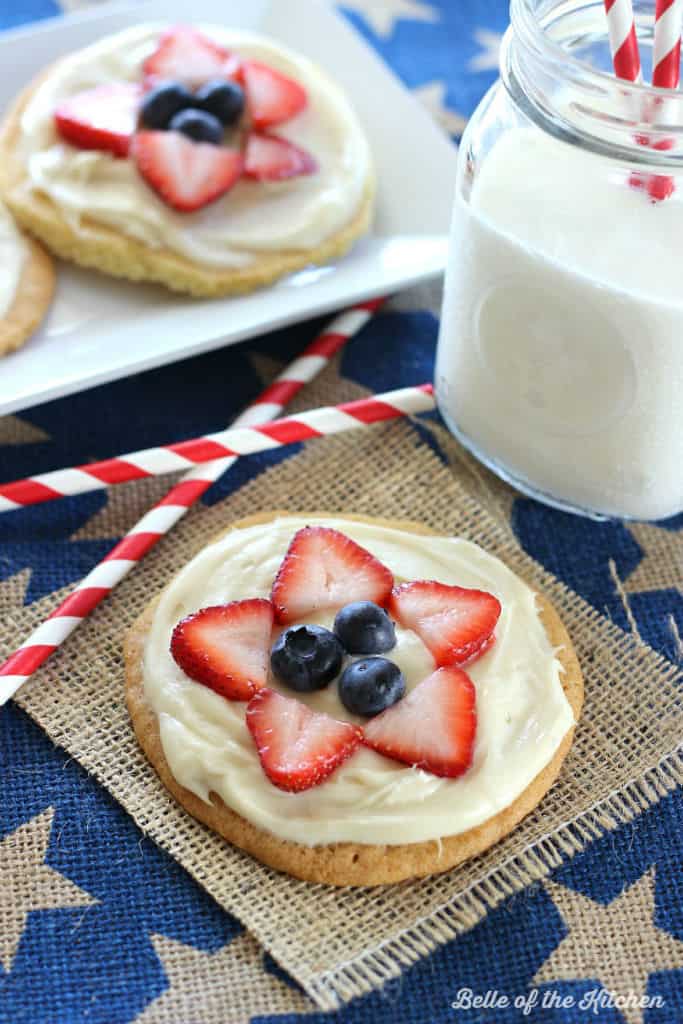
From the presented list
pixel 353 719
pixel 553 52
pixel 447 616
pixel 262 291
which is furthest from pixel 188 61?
pixel 353 719

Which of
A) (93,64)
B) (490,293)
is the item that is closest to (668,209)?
(490,293)

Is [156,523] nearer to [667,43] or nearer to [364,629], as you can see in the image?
[364,629]

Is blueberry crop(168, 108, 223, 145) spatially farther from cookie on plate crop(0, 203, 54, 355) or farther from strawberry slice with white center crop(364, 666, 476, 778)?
strawberry slice with white center crop(364, 666, 476, 778)

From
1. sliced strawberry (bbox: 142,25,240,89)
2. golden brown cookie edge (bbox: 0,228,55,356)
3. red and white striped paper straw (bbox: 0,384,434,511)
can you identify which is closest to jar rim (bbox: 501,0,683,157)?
red and white striped paper straw (bbox: 0,384,434,511)

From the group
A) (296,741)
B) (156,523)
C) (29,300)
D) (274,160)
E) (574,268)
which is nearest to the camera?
(296,741)

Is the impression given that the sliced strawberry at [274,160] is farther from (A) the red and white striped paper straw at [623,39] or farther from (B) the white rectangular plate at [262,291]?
(A) the red and white striped paper straw at [623,39]

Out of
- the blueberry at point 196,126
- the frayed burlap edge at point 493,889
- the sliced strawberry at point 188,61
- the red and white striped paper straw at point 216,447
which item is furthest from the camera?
the sliced strawberry at point 188,61

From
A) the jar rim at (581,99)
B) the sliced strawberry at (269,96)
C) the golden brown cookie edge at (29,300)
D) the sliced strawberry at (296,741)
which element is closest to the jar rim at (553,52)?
the jar rim at (581,99)

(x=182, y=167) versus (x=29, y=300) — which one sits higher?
(x=182, y=167)
